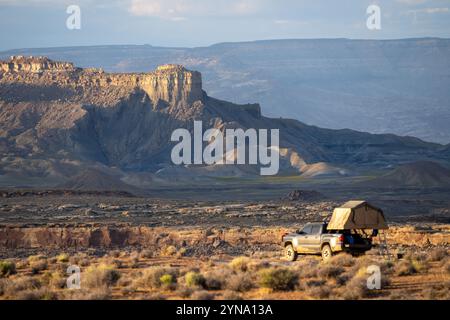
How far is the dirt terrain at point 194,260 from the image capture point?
2227 centimetres

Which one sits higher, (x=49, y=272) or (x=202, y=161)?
(x=49, y=272)

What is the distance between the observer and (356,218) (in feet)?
93.5

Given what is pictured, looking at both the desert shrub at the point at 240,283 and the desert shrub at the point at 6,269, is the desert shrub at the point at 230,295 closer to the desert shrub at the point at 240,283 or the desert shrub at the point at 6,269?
the desert shrub at the point at 240,283

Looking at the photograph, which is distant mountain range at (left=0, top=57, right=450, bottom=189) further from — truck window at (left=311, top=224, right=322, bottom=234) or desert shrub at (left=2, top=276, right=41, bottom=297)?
desert shrub at (left=2, top=276, right=41, bottom=297)

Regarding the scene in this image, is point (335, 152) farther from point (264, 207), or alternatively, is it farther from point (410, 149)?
point (264, 207)

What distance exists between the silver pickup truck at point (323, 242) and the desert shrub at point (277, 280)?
17.9 feet

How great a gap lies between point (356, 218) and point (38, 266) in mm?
8594

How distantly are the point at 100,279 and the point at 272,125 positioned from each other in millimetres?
128642

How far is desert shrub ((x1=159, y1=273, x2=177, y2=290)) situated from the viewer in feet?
75.6

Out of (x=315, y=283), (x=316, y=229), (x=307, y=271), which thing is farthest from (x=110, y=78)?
(x=315, y=283)

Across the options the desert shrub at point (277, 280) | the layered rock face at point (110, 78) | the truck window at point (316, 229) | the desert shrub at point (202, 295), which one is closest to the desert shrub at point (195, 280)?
the desert shrub at point (277, 280)

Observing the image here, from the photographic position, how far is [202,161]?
436 ft

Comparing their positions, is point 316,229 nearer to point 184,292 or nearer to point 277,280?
point 277,280
